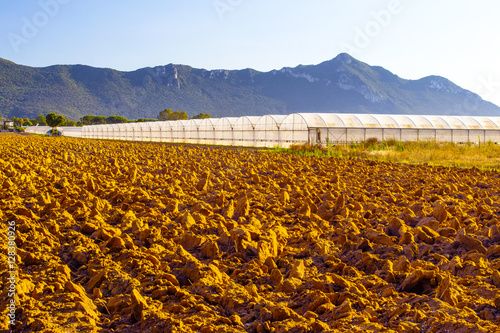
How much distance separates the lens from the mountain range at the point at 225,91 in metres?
109

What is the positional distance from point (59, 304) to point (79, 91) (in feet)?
397

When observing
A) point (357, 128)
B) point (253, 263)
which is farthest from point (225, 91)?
point (253, 263)

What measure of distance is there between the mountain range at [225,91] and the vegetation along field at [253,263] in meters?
107

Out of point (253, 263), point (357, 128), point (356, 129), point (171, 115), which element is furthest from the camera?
point (171, 115)

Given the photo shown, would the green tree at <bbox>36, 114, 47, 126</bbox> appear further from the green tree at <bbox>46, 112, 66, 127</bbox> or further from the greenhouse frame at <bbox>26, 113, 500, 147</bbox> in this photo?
the greenhouse frame at <bbox>26, 113, 500, 147</bbox>

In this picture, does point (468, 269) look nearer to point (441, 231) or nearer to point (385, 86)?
point (441, 231)

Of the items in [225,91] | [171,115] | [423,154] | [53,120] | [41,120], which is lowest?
[423,154]

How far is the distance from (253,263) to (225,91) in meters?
124

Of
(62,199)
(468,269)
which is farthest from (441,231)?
(62,199)

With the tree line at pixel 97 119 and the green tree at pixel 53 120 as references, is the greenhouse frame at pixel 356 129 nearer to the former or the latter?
the green tree at pixel 53 120

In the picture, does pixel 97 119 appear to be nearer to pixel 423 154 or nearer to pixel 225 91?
pixel 225 91

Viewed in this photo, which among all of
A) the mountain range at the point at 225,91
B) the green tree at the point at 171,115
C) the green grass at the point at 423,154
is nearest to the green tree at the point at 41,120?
the mountain range at the point at 225,91

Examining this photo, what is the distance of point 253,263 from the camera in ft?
13.7

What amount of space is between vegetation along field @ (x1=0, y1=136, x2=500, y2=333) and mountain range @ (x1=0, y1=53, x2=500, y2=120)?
107074 millimetres
